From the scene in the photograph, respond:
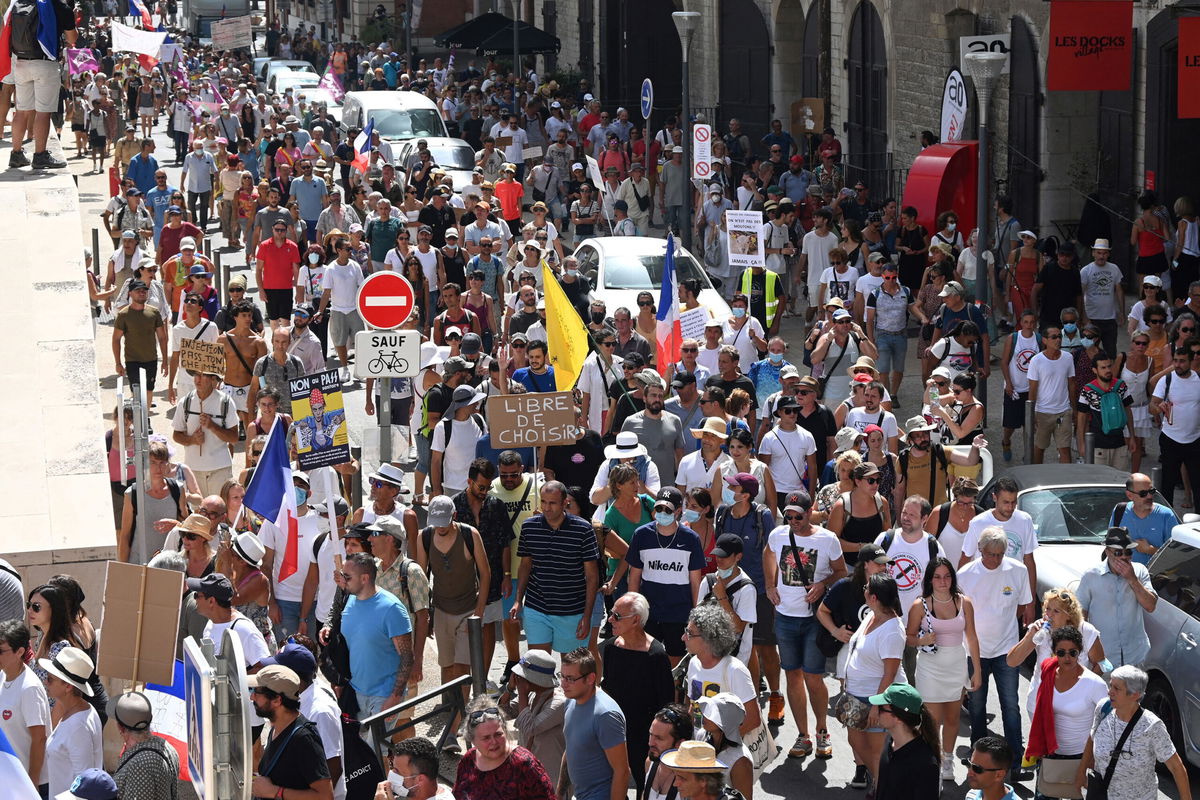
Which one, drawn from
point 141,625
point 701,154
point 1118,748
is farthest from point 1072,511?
point 701,154

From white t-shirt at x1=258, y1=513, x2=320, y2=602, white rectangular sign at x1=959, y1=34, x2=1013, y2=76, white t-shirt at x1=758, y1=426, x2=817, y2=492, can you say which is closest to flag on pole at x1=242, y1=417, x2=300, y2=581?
white t-shirt at x1=258, y1=513, x2=320, y2=602

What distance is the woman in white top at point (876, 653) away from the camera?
991 centimetres

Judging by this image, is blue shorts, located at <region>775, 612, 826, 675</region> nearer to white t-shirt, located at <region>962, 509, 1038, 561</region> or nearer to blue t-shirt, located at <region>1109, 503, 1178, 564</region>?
white t-shirt, located at <region>962, 509, 1038, 561</region>

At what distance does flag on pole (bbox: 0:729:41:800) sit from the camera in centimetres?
645

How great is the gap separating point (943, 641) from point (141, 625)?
444 cm

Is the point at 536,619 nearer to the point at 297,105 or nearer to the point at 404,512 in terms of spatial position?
the point at 404,512

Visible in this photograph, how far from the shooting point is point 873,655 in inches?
391

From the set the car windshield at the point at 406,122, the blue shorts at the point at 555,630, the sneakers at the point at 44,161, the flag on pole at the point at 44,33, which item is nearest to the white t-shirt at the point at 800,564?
the blue shorts at the point at 555,630

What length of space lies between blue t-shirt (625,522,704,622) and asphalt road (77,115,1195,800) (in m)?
1.10

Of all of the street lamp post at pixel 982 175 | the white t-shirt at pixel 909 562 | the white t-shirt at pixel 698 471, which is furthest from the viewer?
the street lamp post at pixel 982 175

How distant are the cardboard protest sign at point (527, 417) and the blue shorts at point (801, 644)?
8.19 ft

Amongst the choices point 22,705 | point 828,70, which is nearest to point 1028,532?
point 22,705

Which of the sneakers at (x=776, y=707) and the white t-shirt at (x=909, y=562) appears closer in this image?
the white t-shirt at (x=909, y=562)

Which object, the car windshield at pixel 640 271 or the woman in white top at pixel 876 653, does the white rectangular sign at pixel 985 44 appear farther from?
the woman in white top at pixel 876 653
